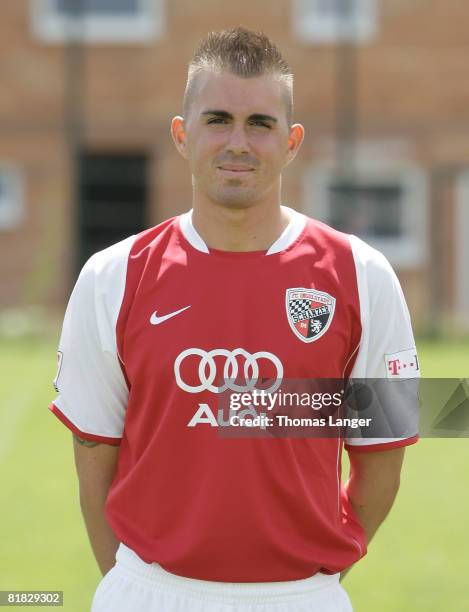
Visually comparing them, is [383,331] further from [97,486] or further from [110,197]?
[110,197]

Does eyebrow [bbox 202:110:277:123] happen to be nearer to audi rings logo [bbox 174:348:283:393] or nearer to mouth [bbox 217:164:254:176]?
mouth [bbox 217:164:254:176]

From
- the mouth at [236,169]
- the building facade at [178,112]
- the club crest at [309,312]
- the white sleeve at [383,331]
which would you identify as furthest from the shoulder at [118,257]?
the building facade at [178,112]

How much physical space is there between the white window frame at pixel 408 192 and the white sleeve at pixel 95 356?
54.6ft

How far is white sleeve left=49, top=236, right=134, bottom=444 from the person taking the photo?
2.64m

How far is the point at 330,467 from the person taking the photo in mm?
2629

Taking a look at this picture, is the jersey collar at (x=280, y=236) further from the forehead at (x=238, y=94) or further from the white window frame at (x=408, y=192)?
the white window frame at (x=408, y=192)

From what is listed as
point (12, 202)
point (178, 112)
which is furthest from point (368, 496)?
point (12, 202)

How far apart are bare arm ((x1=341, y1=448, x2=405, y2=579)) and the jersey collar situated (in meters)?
0.55

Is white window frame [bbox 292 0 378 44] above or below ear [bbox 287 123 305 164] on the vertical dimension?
above

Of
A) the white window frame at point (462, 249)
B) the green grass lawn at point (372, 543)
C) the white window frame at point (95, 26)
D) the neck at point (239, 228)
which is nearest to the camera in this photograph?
the neck at point (239, 228)

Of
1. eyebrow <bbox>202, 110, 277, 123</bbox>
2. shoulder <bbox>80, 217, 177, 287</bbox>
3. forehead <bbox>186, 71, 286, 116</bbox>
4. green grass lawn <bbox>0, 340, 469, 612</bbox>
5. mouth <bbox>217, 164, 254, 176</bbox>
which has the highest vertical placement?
forehead <bbox>186, 71, 286, 116</bbox>

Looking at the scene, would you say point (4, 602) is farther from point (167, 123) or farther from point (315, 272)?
point (167, 123)

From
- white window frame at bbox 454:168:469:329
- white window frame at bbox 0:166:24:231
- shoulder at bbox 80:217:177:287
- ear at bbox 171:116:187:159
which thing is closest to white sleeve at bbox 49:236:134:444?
shoulder at bbox 80:217:177:287

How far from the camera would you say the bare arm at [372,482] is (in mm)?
2797
